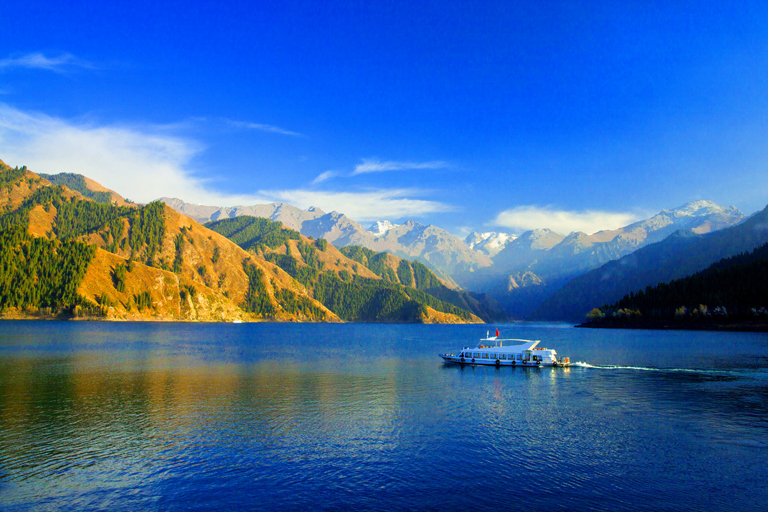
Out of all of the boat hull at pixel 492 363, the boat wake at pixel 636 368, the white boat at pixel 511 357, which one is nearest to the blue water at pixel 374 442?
the boat wake at pixel 636 368

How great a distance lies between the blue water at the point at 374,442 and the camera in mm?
31938

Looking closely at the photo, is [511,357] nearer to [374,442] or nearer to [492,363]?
[492,363]

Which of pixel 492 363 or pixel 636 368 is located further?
pixel 492 363

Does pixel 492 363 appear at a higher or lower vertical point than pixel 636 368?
lower

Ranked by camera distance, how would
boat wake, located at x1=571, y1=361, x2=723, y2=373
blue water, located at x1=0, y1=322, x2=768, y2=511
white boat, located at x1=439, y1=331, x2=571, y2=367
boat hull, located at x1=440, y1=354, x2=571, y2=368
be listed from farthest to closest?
1. white boat, located at x1=439, y1=331, x2=571, y2=367
2. boat hull, located at x1=440, y1=354, x2=571, y2=368
3. boat wake, located at x1=571, y1=361, x2=723, y2=373
4. blue water, located at x1=0, y1=322, x2=768, y2=511

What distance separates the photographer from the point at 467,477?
35688mm

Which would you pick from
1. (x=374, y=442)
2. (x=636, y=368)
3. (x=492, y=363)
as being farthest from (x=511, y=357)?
(x=374, y=442)

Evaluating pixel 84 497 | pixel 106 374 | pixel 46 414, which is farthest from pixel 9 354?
pixel 84 497

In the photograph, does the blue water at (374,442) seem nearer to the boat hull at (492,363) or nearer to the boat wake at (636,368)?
the boat wake at (636,368)

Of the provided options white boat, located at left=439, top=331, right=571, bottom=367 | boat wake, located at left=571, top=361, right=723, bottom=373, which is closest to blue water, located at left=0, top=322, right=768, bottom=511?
boat wake, located at left=571, top=361, right=723, bottom=373

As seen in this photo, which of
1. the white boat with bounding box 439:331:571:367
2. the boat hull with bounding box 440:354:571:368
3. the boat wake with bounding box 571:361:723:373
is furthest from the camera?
the white boat with bounding box 439:331:571:367

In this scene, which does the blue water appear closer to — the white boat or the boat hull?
the boat hull

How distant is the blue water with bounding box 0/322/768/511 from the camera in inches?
1257

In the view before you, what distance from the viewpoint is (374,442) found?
148ft
